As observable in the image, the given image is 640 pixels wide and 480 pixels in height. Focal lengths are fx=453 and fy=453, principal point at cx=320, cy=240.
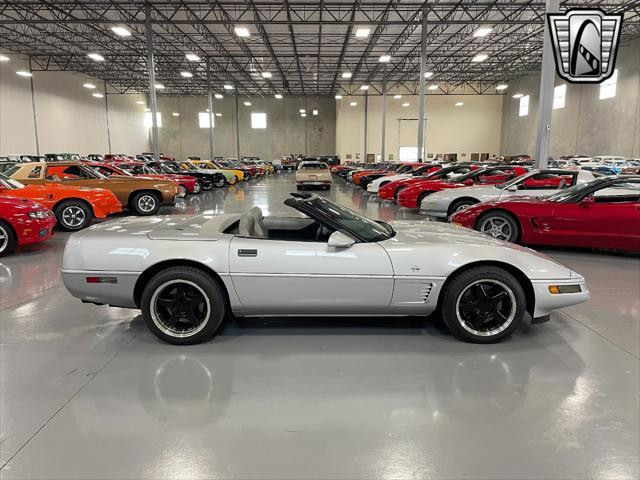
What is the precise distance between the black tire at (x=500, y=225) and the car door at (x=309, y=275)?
432 centimetres

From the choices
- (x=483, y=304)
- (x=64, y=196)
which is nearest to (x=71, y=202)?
(x=64, y=196)

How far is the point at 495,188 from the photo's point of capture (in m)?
9.83

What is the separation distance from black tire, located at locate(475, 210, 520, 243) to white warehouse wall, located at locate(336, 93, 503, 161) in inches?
1468

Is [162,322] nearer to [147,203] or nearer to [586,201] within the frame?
[586,201]

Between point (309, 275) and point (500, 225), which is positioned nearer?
point (309, 275)

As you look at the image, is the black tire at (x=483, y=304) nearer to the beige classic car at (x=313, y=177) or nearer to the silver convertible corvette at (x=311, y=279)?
the silver convertible corvette at (x=311, y=279)

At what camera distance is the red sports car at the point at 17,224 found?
6.80 metres

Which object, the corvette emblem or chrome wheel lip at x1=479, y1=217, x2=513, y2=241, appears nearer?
the corvette emblem

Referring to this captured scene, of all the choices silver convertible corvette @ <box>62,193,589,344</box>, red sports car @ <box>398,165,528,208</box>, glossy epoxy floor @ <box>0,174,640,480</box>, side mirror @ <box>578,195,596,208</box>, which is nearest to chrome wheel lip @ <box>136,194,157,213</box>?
red sports car @ <box>398,165,528,208</box>

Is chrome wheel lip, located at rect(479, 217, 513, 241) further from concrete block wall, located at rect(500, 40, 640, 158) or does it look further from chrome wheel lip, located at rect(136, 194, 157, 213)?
concrete block wall, located at rect(500, 40, 640, 158)

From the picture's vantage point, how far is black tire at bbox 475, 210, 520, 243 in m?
7.18

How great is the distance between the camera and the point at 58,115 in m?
33.3

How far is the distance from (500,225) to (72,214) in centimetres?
826

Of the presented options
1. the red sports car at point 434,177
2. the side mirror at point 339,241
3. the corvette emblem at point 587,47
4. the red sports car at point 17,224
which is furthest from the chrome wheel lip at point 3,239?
the red sports car at point 434,177
